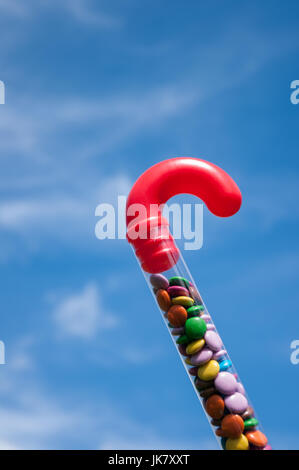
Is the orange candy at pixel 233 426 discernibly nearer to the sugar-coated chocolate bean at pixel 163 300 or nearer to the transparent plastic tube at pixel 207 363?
the transparent plastic tube at pixel 207 363

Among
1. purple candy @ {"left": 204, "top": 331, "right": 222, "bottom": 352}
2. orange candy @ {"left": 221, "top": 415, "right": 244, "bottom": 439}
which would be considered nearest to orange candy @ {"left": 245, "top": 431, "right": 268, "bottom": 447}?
orange candy @ {"left": 221, "top": 415, "right": 244, "bottom": 439}

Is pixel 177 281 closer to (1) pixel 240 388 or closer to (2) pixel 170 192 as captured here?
(2) pixel 170 192

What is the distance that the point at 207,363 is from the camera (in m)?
5.32

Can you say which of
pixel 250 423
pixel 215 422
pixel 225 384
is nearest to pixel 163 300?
pixel 225 384

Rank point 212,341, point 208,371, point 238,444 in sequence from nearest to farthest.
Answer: point 238,444 < point 208,371 < point 212,341

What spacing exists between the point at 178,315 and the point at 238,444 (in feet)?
4.28

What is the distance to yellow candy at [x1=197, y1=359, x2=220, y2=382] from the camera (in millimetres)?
5250

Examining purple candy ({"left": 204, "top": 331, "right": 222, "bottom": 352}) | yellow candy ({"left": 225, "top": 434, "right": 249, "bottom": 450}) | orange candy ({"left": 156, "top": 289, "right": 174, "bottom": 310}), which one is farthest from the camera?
orange candy ({"left": 156, "top": 289, "right": 174, "bottom": 310})

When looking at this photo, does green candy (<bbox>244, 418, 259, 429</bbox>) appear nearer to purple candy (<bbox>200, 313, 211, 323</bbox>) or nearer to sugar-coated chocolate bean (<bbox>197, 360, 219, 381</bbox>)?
sugar-coated chocolate bean (<bbox>197, 360, 219, 381</bbox>)

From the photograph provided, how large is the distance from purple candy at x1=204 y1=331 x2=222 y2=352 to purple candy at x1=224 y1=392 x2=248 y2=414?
1.53ft

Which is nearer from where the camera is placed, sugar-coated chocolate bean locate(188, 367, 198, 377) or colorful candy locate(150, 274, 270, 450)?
colorful candy locate(150, 274, 270, 450)

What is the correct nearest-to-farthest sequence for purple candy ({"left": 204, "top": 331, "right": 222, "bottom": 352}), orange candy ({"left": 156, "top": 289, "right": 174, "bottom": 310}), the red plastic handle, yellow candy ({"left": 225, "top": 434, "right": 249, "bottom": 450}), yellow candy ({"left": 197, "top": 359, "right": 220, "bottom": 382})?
1. yellow candy ({"left": 225, "top": 434, "right": 249, "bottom": 450})
2. yellow candy ({"left": 197, "top": 359, "right": 220, "bottom": 382})
3. purple candy ({"left": 204, "top": 331, "right": 222, "bottom": 352})
4. orange candy ({"left": 156, "top": 289, "right": 174, "bottom": 310})
5. the red plastic handle
